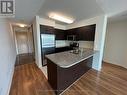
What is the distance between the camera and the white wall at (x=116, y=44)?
355 cm

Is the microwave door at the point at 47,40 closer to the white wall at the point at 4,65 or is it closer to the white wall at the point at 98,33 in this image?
the white wall at the point at 98,33

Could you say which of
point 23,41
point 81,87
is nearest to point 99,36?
point 81,87

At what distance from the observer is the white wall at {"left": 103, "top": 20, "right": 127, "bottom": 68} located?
3.55 m

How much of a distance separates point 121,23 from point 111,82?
315 cm

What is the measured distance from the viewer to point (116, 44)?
12.8ft

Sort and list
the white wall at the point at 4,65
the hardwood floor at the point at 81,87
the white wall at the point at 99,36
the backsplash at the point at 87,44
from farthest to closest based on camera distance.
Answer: the backsplash at the point at 87,44 → the white wall at the point at 99,36 → the hardwood floor at the point at 81,87 → the white wall at the point at 4,65

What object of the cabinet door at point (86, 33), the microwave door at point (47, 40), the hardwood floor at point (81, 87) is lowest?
the hardwood floor at point (81, 87)

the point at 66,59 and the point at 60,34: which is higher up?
the point at 60,34

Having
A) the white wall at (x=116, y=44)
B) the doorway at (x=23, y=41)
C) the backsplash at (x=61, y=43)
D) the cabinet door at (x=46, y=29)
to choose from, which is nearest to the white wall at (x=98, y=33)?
the cabinet door at (x=46, y=29)

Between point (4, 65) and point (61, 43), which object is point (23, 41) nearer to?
point (61, 43)

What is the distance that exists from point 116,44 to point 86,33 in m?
1.95

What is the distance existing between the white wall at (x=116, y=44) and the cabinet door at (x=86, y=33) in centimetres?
170

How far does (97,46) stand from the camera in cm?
316

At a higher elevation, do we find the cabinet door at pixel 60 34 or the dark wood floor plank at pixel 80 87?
the cabinet door at pixel 60 34
